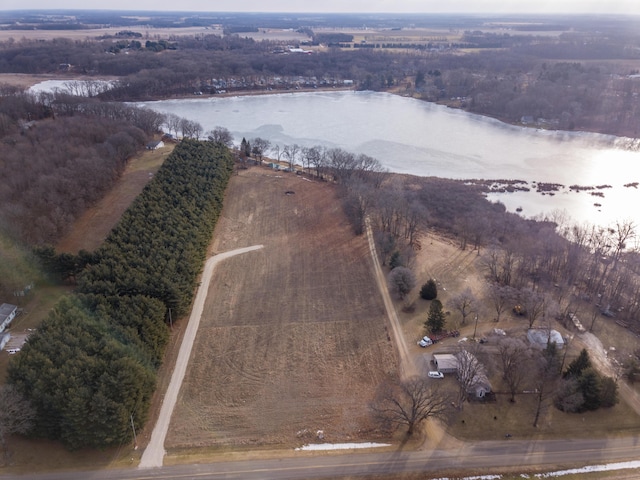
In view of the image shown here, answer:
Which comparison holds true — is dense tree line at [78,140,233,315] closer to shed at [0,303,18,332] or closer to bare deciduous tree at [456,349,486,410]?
shed at [0,303,18,332]

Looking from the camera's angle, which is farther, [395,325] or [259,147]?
[259,147]

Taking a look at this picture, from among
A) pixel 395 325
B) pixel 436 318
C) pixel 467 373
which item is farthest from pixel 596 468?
pixel 395 325

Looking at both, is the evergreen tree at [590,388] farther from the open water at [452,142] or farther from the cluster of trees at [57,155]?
the cluster of trees at [57,155]

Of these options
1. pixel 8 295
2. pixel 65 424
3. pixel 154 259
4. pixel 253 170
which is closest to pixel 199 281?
pixel 154 259

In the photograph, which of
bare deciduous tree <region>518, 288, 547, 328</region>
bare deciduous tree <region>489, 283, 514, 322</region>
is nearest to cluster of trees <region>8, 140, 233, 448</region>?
bare deciduous tree <region>489, 283, 514, 322</region>

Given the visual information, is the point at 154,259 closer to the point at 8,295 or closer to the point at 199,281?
the point at 199,281

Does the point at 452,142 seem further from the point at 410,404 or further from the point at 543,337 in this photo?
the point at 410,404
